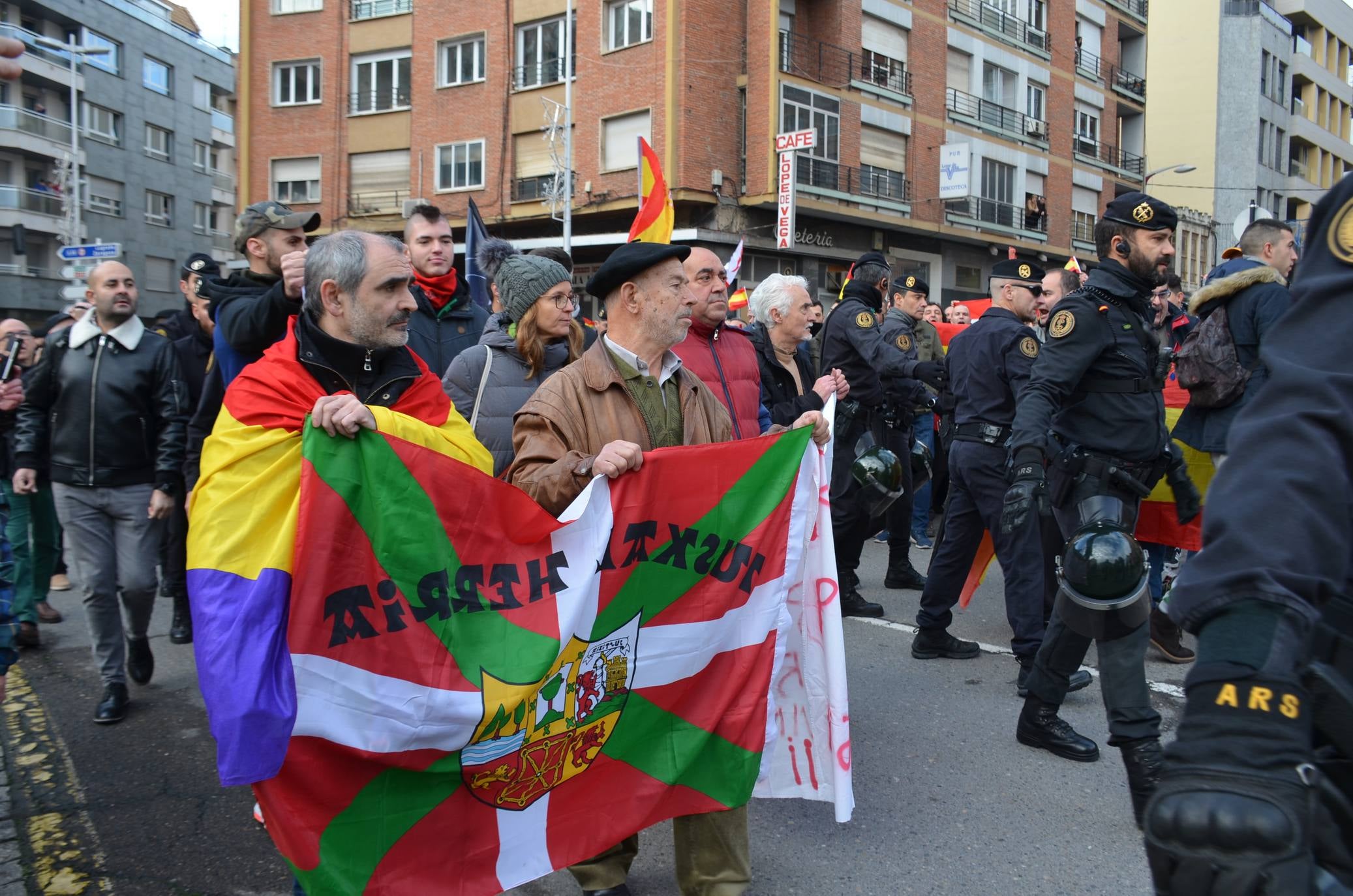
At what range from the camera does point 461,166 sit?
3042 centimetres

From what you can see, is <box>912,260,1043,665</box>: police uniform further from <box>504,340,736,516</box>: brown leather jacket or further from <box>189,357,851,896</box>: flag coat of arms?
<box>504,340,736,516</box>: brown leather jacket

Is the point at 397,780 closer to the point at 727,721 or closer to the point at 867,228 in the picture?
the point at 727,721

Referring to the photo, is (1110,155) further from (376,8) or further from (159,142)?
(159,142)

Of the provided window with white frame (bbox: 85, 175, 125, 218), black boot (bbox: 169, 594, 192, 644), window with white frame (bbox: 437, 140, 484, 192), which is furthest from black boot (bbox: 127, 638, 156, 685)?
window with white frame (bbox: 85, 175, 125, 218)

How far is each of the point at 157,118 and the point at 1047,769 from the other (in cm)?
5622

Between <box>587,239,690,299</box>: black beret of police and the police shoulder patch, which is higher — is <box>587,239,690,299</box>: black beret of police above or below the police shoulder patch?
above

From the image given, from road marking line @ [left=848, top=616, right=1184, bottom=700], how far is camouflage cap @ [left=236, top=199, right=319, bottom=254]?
4.01 m

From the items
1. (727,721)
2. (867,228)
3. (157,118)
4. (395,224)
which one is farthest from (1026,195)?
(157,118)

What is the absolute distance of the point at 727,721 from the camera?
10.8 ft

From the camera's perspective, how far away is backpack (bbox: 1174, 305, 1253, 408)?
18.7 ft

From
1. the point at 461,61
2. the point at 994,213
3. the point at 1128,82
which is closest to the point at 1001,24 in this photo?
the point at 994,213

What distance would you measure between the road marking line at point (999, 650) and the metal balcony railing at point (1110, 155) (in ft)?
116

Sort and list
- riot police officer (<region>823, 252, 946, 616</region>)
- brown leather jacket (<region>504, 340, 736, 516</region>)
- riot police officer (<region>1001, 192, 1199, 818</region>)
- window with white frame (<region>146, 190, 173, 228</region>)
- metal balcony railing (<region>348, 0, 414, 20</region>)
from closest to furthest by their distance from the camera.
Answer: brown leather jacket (<region>504, 340, 736, 516</region>), riot police officer (<region>1001, 192, 1199, 818</region>), riot police officer (<region>823, 252, 946, 616</region>), metal balcony railing (<region>348, 0, 414, 20</region>), window with white frame (<region>146, 190, 173, 228</region>)

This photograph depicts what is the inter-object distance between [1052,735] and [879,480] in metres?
1.54
